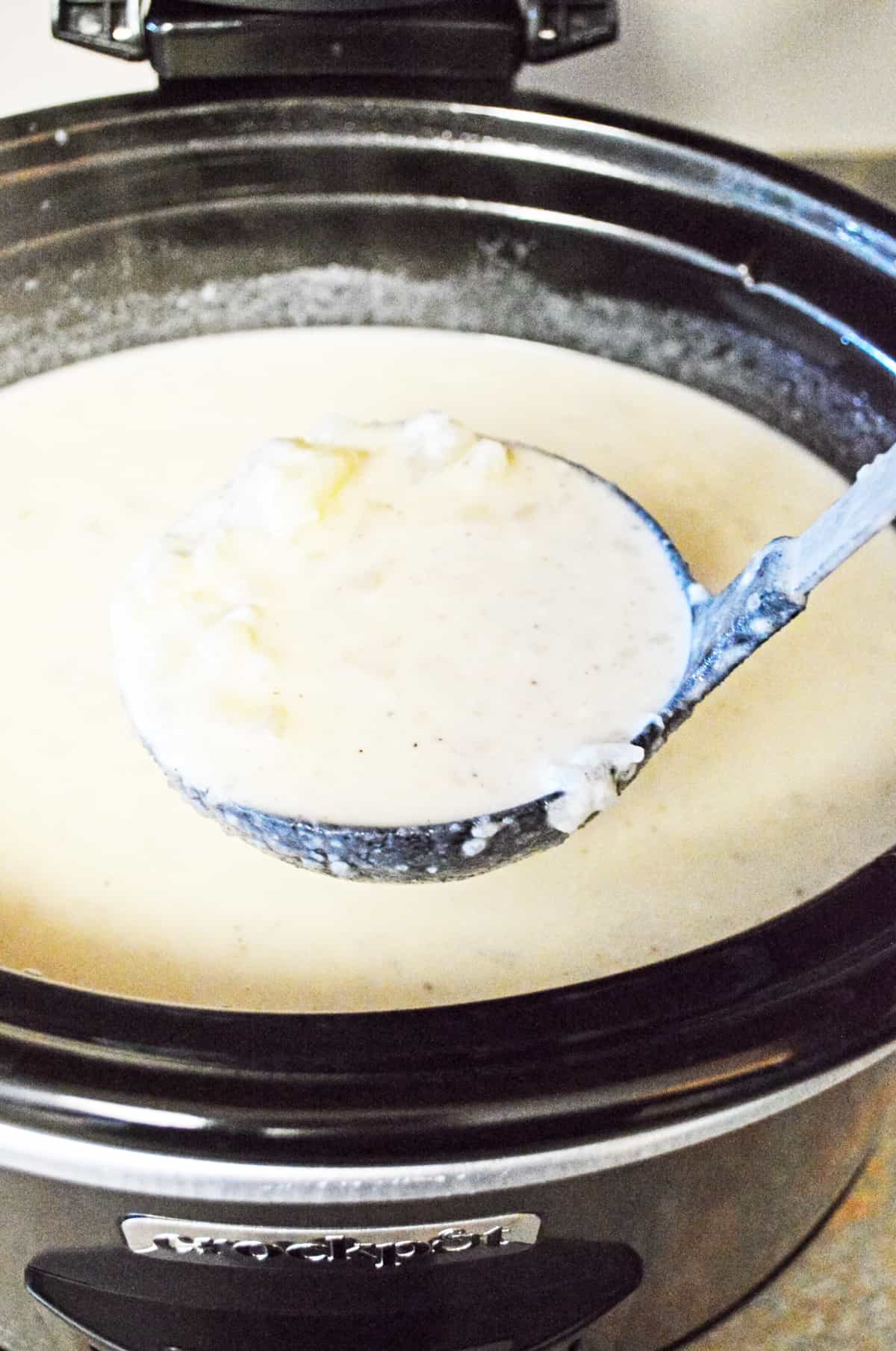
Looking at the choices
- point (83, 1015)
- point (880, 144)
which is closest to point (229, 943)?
point (83, 1015)

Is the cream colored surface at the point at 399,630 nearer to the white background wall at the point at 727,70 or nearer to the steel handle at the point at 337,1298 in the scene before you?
the steel handle at the point at 337,1298

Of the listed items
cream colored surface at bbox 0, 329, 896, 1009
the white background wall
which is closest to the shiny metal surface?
cream colored surface at bbox 0, 329, 896, 1009

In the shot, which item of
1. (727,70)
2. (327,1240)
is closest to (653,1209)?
(327,1240)

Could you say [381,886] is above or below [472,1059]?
above

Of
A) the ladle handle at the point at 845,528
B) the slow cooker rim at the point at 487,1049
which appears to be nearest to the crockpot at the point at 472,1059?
the slow cooker rim at the point at 487,1049

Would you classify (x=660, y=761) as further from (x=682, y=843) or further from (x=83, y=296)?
(x=83, y=296)

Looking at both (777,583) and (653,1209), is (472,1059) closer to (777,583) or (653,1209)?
(653,1209)
